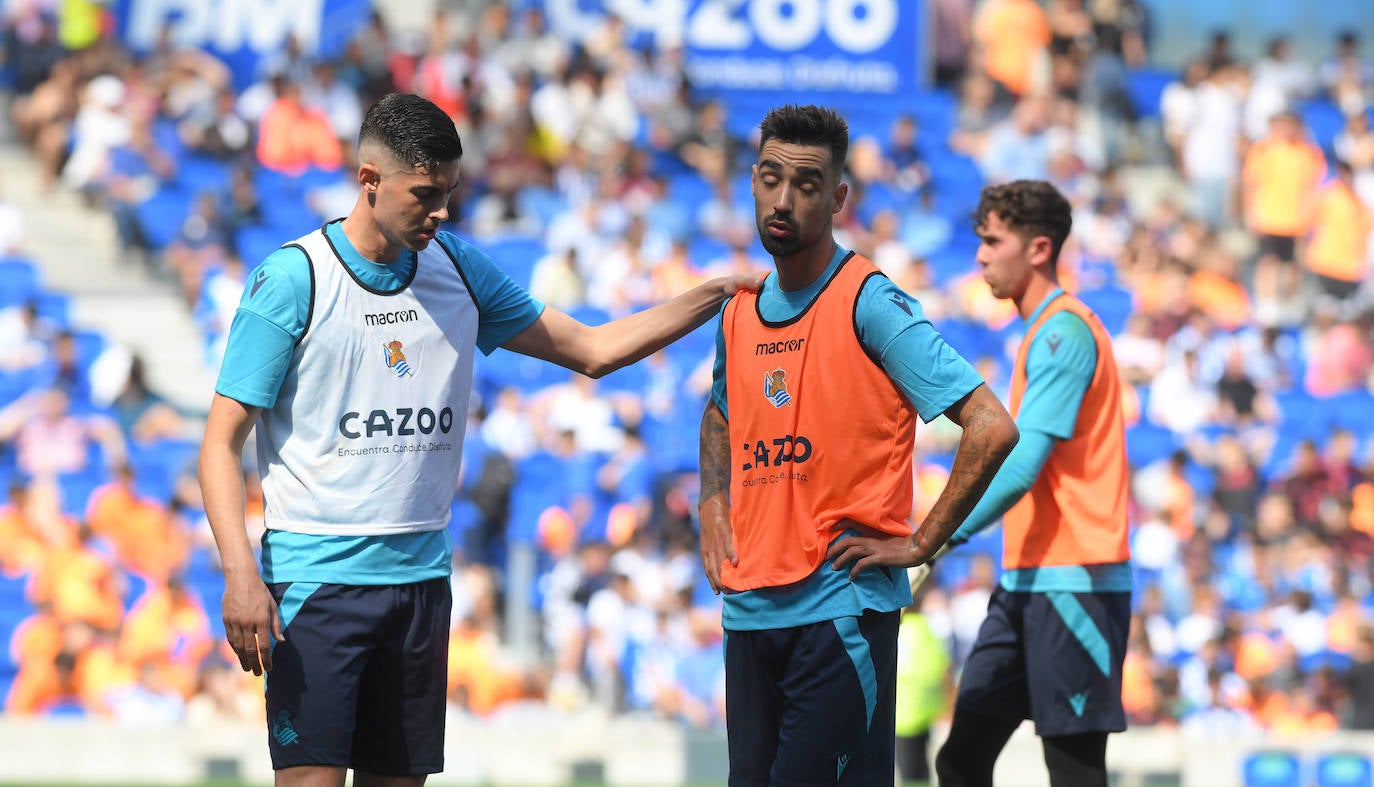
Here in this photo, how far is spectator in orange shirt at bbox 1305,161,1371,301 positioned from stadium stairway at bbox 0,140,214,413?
9.90 m

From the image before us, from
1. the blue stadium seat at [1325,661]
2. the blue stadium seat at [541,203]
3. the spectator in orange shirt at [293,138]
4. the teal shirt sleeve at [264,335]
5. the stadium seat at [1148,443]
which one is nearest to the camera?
the teal shirt sleeve at [264,335]

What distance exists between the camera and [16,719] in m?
11.0

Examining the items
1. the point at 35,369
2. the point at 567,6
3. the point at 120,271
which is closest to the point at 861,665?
the point at 35,369

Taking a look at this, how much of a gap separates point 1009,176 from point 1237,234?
2.38 m

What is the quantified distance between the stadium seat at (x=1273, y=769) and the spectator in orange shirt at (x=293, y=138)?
9492 millimetres

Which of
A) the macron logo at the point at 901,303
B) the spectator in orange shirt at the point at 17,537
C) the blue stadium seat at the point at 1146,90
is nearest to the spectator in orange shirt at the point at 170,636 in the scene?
the spectator in orange shirt at the point at 17,537

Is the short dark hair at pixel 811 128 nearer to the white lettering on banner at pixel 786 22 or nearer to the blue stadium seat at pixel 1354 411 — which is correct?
the blue stadium seat at pixel 1354 411

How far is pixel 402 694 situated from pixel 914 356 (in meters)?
1.60

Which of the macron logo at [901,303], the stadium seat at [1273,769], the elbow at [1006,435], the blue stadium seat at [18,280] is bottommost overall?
the stadium seat at [1273,769]

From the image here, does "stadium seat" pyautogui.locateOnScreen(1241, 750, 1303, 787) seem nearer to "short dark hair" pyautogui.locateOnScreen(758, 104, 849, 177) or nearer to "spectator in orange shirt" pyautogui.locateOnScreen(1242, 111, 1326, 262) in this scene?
"short dark hair" pyautogui.locateOnScreen(758, 104, 849, 177)

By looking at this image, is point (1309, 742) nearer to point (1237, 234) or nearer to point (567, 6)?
point (1237, 234)

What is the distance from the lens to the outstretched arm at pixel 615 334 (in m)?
Result: 5.29

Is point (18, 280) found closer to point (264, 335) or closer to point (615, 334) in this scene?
point (615, 334)

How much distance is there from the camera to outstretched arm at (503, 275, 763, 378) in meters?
5.29
